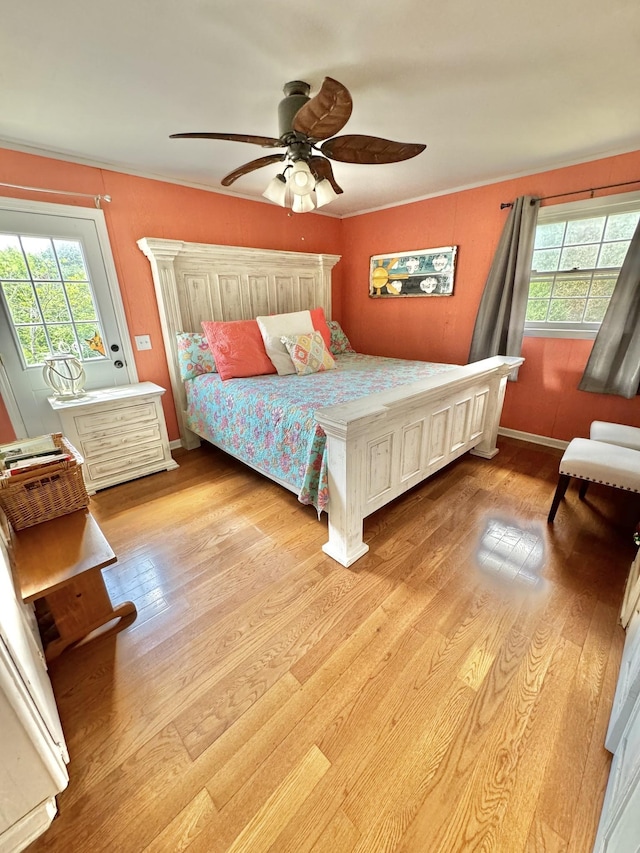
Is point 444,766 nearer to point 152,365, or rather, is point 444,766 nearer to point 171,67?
point 171,67

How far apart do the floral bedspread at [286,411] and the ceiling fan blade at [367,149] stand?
121 cm

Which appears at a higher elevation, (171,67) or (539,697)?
(171,67)

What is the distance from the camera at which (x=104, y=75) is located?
1.47m

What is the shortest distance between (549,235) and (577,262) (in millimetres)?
316

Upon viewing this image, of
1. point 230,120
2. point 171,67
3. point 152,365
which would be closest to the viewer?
point 171,67

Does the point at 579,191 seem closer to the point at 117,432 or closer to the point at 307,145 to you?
the point at 307,145

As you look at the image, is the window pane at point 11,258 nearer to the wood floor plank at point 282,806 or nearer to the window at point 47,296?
the window at point 47,296

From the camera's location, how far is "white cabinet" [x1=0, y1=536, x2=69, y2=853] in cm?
77

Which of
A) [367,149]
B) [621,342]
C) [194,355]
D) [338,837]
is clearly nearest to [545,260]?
[621,342]

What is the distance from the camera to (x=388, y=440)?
5.90ft

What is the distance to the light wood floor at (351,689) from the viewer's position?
89cm

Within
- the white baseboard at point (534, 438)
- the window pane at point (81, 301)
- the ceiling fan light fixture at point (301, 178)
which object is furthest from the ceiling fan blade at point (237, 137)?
the white baseboard at point (534, 438)

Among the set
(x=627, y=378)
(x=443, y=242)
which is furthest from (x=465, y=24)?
(x=627, y=378)

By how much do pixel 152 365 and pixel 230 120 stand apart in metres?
1.83
